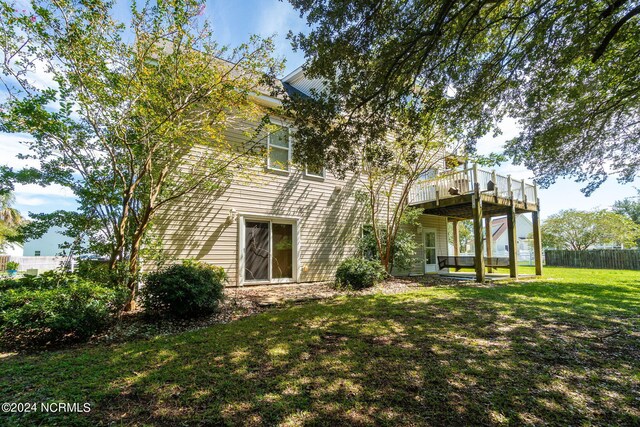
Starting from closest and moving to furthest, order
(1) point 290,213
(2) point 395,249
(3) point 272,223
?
(3) point 272,223 < (1) point 290,213 < (2) point 395,249

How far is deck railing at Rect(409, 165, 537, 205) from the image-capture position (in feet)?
34.3

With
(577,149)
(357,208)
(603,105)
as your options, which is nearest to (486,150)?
(577,149)

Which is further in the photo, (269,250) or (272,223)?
(272,223)

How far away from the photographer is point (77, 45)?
175 inches

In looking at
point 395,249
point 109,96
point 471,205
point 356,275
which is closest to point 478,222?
point 471,205

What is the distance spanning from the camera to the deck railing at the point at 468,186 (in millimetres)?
10445

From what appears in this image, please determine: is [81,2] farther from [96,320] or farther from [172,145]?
[96,320]

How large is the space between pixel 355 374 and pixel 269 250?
6702 mm

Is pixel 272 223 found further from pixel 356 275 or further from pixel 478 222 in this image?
pixel 478 222

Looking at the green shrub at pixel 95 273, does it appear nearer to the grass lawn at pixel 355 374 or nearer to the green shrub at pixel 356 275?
the grass lawn at pixel 355 374

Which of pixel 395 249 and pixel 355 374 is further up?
pixel 395 249

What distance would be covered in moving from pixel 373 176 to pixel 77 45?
7939 mm

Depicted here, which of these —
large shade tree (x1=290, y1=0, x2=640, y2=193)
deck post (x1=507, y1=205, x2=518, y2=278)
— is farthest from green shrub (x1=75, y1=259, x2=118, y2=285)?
deck post (x1=507, y1=205, x2=518, y2=278)

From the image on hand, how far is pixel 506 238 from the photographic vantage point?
3425 cm
